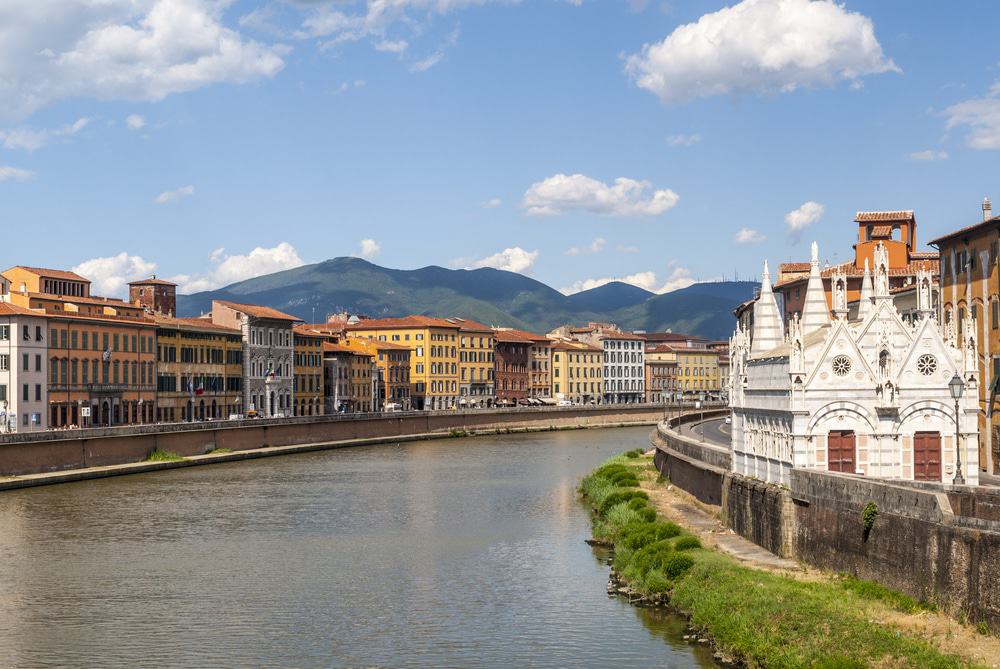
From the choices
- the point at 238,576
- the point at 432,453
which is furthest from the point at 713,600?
the point at 432,453

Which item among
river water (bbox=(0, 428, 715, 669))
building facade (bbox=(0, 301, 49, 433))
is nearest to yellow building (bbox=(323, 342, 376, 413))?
building facade (bbox=(0, 301, 49, 433))

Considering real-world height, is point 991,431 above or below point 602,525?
above

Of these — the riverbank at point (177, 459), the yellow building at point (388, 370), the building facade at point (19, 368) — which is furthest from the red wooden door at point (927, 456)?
the yellow building at point (388, 370)

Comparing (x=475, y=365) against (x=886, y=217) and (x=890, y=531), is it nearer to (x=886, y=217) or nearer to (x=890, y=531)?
(x=886, y=217)

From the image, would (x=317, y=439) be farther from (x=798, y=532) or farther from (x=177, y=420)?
(x=798, y=532)

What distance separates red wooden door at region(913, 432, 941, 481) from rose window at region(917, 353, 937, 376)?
1.83 m

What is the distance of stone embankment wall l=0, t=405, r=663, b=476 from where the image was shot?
7288cm

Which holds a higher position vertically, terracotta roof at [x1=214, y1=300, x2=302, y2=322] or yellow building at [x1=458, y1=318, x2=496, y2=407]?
terracotta roof at [x1=214, y1=300, x2=302, y2=322]

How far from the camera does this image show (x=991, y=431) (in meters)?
49.3

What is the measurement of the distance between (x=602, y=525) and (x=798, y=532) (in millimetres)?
15370

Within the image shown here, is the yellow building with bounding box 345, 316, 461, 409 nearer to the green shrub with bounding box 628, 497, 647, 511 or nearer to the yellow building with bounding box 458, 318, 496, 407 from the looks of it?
the yellow building with bounding box 458, 318, 496, 407

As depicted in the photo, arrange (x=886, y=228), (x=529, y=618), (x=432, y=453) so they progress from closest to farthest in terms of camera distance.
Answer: (x=529, y=618) < (x=886, y=228) < (x=432, y=453)

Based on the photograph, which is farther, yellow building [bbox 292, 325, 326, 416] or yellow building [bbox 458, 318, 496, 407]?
yellow building [bbox 458, 318, 496, 407]

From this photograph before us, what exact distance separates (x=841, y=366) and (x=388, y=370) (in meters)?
126
